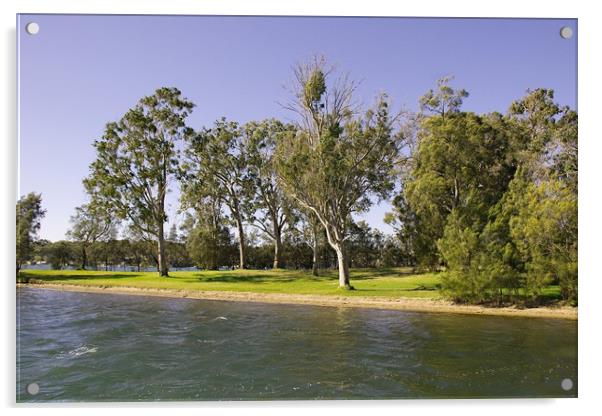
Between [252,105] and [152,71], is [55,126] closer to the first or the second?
[152,71]

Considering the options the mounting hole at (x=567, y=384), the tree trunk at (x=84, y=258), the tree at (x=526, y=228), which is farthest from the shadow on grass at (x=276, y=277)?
the mounting hole at (x=567, y=384)

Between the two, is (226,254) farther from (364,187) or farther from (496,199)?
(496,199)

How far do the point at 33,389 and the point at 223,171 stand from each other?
24.1 m

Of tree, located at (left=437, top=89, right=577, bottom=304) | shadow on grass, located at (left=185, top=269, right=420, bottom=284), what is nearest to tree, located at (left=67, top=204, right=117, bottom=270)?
shadow on grass, located at (left=185, top=269, right=420, bottom=284)

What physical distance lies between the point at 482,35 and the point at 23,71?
26.5ft

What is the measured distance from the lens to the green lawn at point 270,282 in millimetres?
16902

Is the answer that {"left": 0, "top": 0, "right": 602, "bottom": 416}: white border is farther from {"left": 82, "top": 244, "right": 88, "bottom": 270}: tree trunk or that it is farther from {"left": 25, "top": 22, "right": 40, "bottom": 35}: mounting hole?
{"left": 82, "top": 244, "right": 88, "bottom": 270}: tree trunk

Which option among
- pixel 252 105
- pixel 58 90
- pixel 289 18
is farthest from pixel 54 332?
pixel 289 18

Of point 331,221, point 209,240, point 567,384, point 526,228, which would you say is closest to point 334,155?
point 331,221

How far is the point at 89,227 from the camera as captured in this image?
2678 cm

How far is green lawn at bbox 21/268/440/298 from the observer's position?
1690 centimetres

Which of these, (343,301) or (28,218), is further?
(343,301)

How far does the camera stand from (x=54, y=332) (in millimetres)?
9844

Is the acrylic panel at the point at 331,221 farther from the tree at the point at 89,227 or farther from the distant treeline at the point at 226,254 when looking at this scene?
the distant treeline at the point at 226,254
